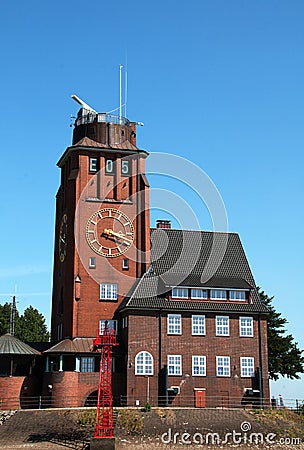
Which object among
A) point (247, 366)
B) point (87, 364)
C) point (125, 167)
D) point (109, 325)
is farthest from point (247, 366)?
point (125, 167)

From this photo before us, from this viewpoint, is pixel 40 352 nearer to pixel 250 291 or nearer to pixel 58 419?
pixel 58 419

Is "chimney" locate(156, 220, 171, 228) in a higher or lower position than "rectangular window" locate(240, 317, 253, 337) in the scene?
higher

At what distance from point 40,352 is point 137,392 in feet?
28.6

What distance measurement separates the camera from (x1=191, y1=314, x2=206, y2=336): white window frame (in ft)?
186

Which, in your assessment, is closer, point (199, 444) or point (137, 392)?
point (199, 444)

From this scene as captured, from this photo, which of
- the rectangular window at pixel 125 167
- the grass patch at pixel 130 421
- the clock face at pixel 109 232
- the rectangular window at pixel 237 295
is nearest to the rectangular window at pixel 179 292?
the rectangular window at pixel 237 295

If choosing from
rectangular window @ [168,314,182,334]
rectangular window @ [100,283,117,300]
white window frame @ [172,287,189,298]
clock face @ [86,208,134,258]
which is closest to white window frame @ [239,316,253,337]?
white window frame @ [172,287,189,298]

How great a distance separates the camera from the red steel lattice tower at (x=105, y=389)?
4512cm

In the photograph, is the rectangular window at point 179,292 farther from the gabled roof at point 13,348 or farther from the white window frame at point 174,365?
the gabled roof at point 13,348

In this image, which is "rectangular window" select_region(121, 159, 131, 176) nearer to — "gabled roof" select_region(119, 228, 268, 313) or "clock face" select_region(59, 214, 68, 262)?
"gabled roof" select_region(119, 228, 268, 313)

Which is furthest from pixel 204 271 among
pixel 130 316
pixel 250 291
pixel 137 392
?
pixel 137 392

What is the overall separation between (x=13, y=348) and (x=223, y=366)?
652 inches

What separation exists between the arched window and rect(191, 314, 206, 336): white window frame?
13.5 ft

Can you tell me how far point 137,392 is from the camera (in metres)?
54.2
